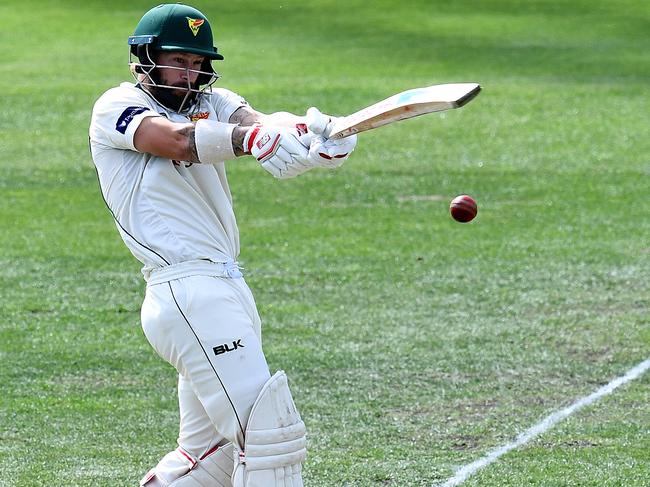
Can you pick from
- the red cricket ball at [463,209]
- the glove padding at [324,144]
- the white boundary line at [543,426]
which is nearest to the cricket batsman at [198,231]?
the glove padding at [324,144]

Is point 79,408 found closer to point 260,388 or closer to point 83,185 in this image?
point 260,388

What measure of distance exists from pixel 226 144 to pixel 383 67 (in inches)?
697

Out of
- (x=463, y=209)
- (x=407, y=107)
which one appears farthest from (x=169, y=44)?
(x=463, y=209)

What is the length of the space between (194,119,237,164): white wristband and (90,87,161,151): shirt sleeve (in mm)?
270

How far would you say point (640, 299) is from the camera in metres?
9.42

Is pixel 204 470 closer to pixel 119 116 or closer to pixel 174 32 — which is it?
pixel 119 116

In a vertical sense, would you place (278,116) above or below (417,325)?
above

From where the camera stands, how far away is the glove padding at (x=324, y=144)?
14.4 feet

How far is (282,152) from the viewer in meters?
4.41

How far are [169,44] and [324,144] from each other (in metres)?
0.88

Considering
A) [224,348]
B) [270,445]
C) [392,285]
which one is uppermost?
[224,348]

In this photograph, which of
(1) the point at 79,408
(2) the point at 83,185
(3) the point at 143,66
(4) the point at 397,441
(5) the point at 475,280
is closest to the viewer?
(3) the point at 143,66

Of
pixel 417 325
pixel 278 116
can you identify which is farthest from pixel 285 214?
pixel 278 116

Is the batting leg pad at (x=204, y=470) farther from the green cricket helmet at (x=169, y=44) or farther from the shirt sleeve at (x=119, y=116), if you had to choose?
the green cricket helmet at (x=169, y=44)
